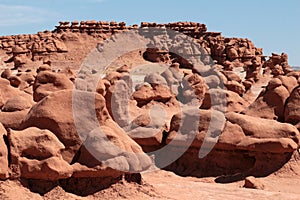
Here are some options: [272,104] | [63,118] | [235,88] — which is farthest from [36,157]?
[235,88]

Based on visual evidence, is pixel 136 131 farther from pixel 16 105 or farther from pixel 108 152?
pixel 108 152

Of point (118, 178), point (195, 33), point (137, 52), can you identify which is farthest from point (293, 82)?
point (195, 33)

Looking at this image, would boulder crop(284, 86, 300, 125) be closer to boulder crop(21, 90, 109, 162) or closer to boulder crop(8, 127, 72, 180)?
boulder crop(21, 90, 109, 162)

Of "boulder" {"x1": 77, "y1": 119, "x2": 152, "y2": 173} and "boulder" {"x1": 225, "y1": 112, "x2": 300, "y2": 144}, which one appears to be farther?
"boulder" {"x1": 225, "y1": 112, "x2": 300, "y2": 144}

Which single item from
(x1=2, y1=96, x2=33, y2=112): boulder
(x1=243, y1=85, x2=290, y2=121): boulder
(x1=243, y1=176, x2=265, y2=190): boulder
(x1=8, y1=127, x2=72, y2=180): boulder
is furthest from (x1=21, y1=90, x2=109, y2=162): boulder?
(x1=243, y1=85, x2=290, y2=121): boulder

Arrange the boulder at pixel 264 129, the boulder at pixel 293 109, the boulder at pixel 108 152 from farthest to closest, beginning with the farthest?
the boulder at pixel 293 109, the boulder at pixel 264 129, the boulder at pixel 108 152

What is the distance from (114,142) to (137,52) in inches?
1539

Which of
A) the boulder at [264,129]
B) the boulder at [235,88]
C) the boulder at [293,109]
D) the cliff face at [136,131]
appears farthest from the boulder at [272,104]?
the boulder at [235,88]

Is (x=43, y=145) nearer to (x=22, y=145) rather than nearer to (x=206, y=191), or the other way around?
(x=22, y=145)

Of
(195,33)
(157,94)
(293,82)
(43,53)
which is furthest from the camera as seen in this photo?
(195,33)

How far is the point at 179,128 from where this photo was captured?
43.5ft

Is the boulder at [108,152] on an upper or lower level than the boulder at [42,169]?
upper

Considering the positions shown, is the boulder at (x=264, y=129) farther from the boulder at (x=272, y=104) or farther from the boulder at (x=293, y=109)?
the boulder at (x=272, y=104)

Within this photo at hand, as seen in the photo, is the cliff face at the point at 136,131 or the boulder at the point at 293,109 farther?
the boulder at the point at 293,109
